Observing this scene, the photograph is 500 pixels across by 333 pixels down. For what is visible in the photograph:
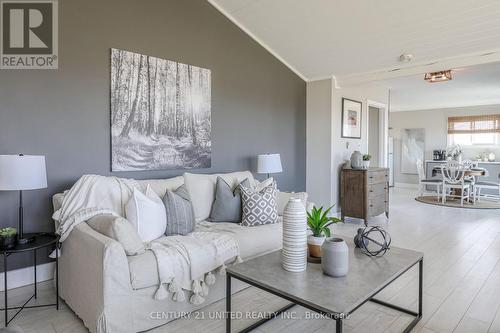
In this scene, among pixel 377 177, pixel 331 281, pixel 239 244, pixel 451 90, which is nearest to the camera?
pixel 331 281

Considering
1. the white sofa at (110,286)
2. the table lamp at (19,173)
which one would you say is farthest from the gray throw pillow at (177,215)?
the table lamp at (19,173)

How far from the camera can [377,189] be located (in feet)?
16.4

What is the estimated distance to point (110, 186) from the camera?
2.61 m

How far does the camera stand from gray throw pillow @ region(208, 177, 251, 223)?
3.11 metres

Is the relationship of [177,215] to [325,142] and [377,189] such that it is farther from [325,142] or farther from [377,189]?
[377,189]

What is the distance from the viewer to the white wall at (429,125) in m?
8.24

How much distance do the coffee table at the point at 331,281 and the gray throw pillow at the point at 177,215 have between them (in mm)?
869

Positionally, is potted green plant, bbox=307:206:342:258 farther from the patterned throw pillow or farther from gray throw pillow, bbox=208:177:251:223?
gray throw pillow, bbox=208:177:251:223

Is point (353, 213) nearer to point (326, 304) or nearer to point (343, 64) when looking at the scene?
point (343, 64)

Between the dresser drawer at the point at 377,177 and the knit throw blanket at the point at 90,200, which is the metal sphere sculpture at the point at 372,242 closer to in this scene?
the knit throw blanket at the point at 90,200

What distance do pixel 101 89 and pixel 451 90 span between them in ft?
23.0

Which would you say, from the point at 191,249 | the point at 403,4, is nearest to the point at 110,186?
the point at 191,249

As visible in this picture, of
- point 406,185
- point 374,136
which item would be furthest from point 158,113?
point 406,185

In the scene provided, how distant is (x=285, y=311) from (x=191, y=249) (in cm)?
80
